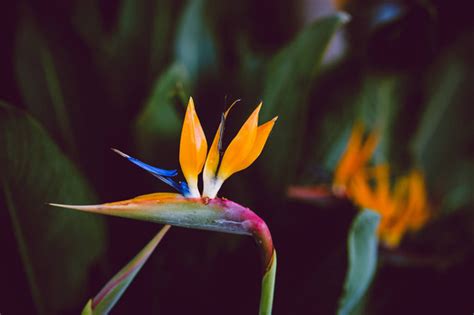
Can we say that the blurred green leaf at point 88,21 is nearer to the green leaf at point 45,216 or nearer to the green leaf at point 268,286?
the green leaf at point 45,216

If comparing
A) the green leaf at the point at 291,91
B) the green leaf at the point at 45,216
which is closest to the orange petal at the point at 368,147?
the green leaf at the point at 291,91

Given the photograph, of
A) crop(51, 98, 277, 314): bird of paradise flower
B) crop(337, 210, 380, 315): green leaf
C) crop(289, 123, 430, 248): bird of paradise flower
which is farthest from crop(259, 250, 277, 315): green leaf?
crop(289, 123, 430, 248): bird of paradise flower

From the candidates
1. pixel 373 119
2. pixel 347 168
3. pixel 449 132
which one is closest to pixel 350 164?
pixel 347 168

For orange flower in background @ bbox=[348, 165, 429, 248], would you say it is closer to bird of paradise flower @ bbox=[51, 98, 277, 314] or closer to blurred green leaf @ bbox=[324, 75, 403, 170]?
blurred green leaf @ bbox=[324, 75, 403, 170]

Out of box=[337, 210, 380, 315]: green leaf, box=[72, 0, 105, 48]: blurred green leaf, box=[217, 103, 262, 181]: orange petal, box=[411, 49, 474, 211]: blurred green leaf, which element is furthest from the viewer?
box=[411, 49, 474, 211]: blurred green leaf

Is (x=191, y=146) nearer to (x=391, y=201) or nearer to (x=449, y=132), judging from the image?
(x=391, y=201)

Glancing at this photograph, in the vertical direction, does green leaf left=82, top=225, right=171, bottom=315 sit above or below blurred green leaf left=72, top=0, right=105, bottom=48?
below

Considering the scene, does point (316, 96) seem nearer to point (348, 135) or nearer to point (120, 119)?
point (348, 135)
